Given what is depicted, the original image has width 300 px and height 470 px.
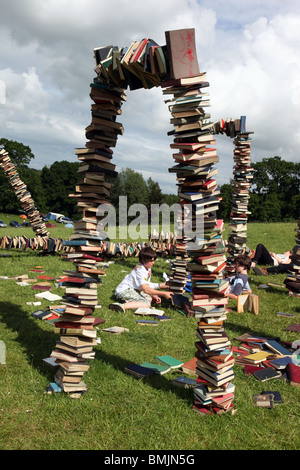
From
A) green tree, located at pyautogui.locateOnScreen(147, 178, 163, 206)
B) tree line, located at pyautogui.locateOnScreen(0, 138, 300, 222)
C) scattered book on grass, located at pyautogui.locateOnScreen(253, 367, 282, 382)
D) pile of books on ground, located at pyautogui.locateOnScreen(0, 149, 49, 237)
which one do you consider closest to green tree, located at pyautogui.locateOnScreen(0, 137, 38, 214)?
tree line, located at pyautogui.locateOnScreen(0, 138, 300, 222)

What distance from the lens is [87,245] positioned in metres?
4.30

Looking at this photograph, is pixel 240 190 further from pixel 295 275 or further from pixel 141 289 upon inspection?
pixel 141 289

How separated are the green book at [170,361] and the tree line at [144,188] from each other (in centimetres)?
5435

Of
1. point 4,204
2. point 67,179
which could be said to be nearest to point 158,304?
point 4,204

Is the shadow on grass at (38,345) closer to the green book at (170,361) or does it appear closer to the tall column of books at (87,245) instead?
the green book at (170,361)

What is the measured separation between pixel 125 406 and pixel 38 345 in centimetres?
207

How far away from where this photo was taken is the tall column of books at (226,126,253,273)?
1027cm

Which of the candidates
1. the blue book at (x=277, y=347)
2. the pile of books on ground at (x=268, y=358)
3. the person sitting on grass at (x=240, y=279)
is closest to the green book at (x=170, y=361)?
the pile of books on ground at (x=268, y=358)

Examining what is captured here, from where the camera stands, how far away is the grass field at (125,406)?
3.41m
